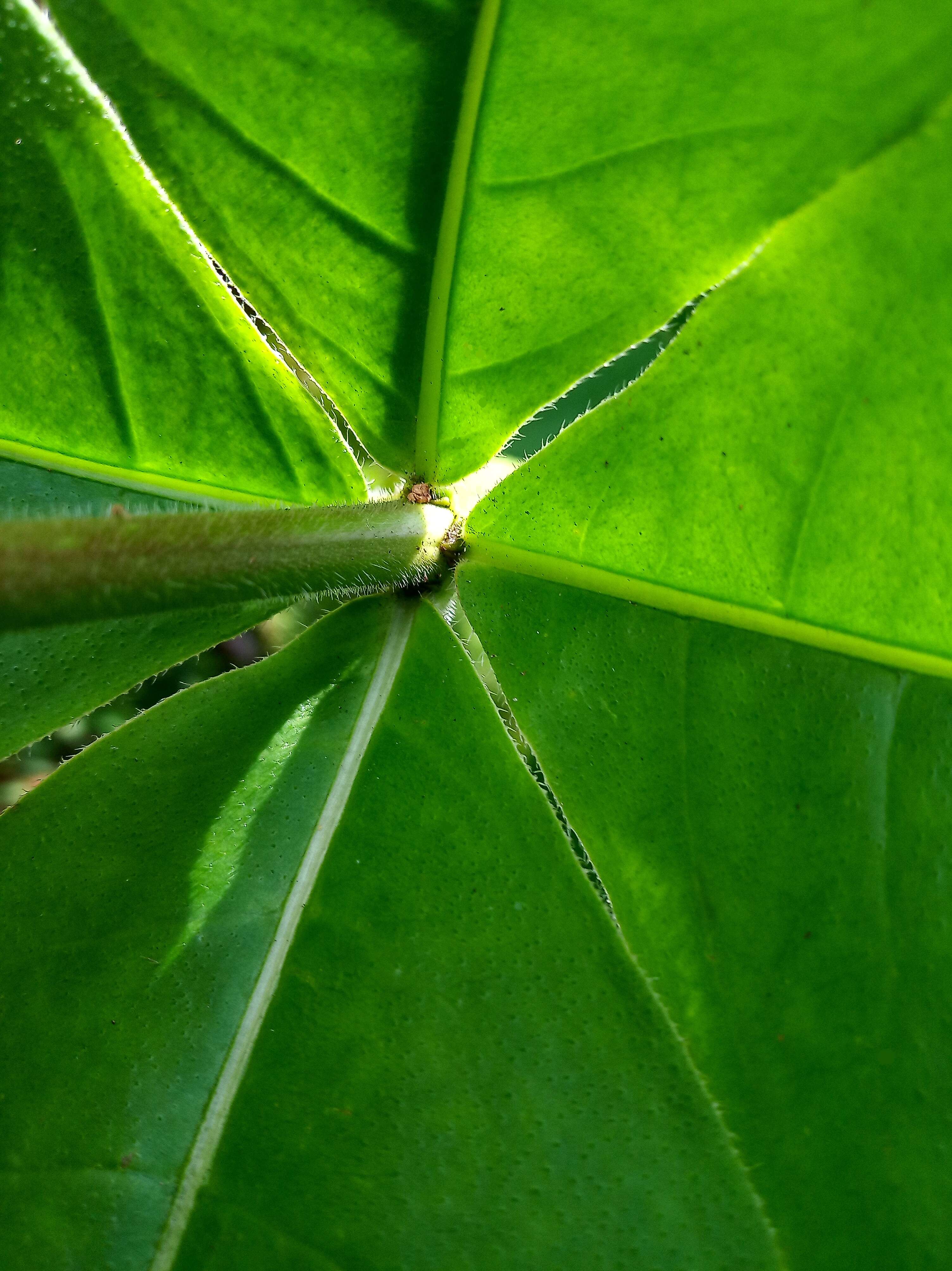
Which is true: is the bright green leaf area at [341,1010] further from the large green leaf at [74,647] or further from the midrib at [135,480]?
the midrib at [135,480]

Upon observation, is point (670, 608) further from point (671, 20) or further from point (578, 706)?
point (671, 20)

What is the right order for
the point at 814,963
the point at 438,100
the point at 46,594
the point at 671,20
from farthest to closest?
the point at 814,963 < the point at 438,100 < the point at 671,20 < the point at 46,594

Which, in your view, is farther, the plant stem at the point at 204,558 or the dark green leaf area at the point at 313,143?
the dark green leaf area at the point at 313,143

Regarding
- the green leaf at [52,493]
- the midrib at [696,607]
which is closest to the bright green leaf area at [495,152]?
the midrib at [696,607]

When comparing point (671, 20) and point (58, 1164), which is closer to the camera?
point (671, 20)

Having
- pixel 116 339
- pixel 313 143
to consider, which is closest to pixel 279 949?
pixel 116 339

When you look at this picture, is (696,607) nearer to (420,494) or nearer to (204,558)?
(420,494)

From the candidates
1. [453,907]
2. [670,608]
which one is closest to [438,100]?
[670,608]
